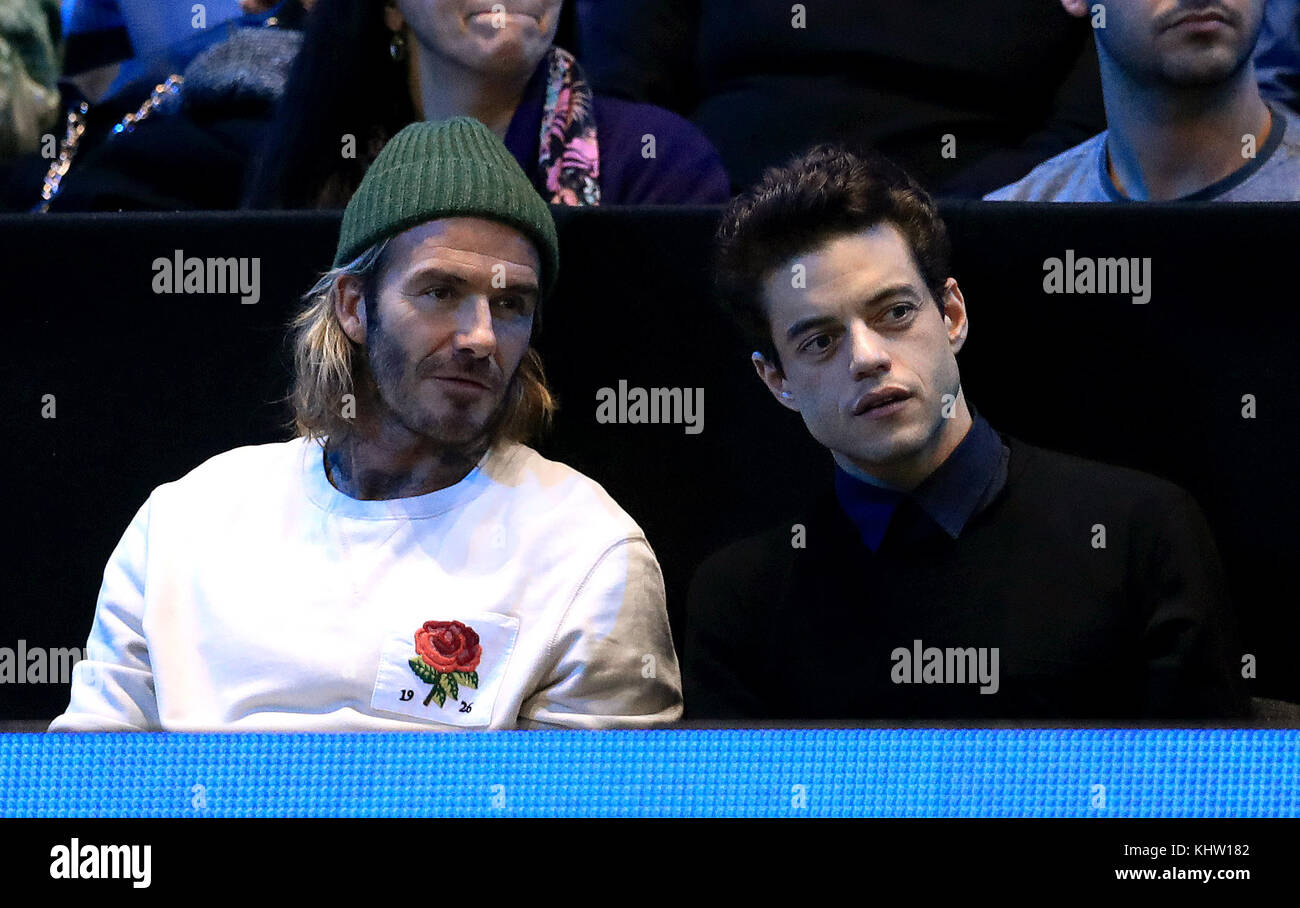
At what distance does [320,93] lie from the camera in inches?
71.6

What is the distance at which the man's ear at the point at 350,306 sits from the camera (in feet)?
5.26

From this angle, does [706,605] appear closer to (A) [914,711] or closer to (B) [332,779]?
(A) [914,711]

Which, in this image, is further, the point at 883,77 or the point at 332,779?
the point at 883,77

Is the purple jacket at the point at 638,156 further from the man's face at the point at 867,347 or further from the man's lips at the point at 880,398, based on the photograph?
the man's lips at the point at 880,398

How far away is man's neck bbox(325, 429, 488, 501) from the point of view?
5.19 feet

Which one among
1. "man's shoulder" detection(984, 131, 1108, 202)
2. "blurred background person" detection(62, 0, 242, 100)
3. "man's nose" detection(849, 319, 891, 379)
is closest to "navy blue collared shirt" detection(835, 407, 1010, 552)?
"man's nose" detection(849, 319, 891, 379)

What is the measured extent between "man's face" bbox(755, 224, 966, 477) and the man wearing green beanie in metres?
0.23

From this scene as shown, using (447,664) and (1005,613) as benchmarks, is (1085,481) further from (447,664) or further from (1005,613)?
(447,664)

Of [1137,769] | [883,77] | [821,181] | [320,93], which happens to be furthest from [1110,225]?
[320,93]

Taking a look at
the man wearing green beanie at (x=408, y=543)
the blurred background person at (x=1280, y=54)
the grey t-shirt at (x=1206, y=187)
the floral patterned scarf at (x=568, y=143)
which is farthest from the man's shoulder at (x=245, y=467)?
the blurred background person at (x=1280, y=54)

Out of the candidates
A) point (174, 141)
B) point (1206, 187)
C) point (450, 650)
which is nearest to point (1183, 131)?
point (1206, 187)

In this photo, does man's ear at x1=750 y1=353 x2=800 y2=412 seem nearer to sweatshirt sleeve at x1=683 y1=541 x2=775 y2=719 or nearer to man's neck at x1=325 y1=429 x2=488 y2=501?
sweatshirt sleeve at x1=683 y1=541 x2=775 y2=719

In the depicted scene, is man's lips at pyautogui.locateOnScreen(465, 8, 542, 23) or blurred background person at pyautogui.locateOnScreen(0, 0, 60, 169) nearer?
man's lips at pyautogui.locateOnScreen(465, 8, 542, 23)
